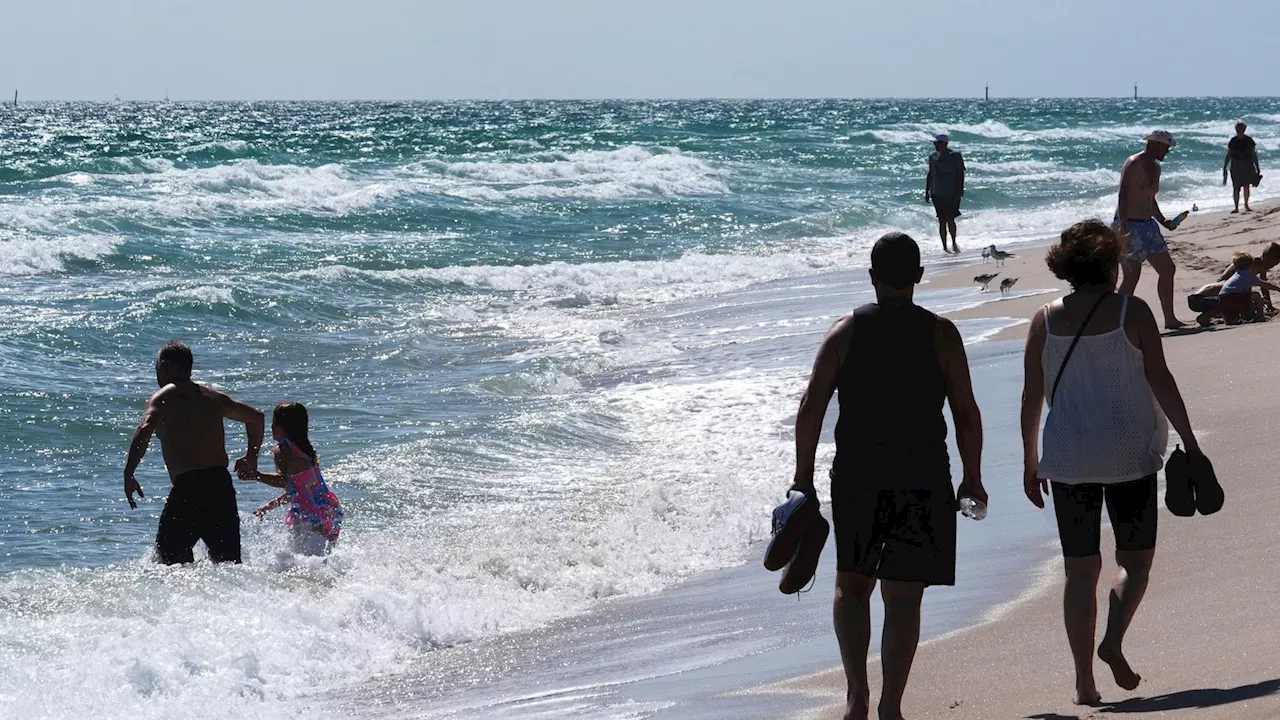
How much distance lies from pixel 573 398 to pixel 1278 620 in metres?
7.77

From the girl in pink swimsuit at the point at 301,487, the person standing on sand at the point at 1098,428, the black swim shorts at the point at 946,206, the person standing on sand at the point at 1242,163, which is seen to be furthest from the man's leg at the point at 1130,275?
the person standing on sand at the point at 1242,163

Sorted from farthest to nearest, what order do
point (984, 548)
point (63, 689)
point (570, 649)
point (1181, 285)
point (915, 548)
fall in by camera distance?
point (1181, 285) → point (984, 548) → point (570, 649) → point (63, 689) → point (915, 548)

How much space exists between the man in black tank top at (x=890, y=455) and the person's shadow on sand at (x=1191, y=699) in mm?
512

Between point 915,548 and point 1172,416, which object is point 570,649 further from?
point 1172,416

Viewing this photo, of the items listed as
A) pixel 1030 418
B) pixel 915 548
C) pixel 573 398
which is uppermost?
pixel 1030 418

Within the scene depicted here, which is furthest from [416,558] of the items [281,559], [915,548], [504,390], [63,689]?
[504,390]

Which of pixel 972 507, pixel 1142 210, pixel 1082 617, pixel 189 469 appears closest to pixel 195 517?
pixel 189 469

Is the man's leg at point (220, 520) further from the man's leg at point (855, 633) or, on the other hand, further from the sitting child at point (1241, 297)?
the sitting child at point (1241, 297)

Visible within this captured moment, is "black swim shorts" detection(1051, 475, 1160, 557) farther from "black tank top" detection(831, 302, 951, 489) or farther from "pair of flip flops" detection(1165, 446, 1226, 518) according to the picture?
"black tank top" detection(831, 302, 951, 489)

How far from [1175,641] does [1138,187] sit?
569cm

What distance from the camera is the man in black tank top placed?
4043 millimetres

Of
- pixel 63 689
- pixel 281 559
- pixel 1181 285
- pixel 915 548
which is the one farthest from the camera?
pixel 1181 285

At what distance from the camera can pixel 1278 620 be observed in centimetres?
468

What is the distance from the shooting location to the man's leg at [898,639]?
13.5 feet
